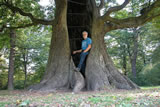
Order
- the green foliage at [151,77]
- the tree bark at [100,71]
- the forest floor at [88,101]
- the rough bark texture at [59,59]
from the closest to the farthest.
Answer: the forest floor at [88,101], the tree bark at [100,71], the rough bark texture at [59,59], the green foliage at [151,77]

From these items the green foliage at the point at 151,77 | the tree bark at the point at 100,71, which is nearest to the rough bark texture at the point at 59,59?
the tree bark at the point at 100,71

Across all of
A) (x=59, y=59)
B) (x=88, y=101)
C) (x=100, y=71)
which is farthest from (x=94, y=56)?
(x=88, y=101)

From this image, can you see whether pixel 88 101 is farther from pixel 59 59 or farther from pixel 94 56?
pixel 59 59

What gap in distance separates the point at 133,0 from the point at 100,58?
484cm

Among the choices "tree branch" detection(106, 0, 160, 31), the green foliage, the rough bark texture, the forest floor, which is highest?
"tree branch" detection(106, 0, 160, 31)

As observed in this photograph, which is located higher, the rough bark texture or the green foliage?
the rough bark texture

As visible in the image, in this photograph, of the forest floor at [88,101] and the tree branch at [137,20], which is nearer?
the forest floor at [88,101]

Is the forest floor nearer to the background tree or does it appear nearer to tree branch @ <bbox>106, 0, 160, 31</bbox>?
the background tree

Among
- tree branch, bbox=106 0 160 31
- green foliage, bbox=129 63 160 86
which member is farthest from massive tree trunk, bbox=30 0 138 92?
green foliage, bbox=129 63 160 86

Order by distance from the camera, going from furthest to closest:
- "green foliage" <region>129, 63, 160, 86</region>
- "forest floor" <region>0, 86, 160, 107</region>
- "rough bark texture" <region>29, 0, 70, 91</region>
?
"green foliage" <region>129, 63, 160, 86</region>
"rough bark texture" <region>29, 0, 70, 91</region>
"forest floor" <region>0, 86, 160, 107</region>

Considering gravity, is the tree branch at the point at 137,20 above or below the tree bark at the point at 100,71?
above

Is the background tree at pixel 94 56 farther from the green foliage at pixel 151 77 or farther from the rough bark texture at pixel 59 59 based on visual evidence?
the green foliage at pixel 151 77

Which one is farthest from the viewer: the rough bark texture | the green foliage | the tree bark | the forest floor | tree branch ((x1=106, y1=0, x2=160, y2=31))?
the green foliage

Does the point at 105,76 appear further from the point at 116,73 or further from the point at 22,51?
the point at 22,51
